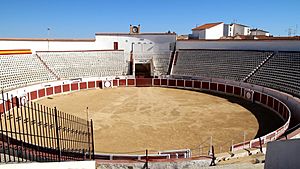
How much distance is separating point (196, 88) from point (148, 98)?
22.2ft

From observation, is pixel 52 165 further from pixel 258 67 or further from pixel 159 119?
pixel 258 67

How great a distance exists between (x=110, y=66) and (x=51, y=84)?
882 centimetres

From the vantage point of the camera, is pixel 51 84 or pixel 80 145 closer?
pixel 80 145

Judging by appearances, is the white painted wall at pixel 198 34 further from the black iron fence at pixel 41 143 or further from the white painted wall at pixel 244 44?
Result: the black iron fence at pixel 41 143

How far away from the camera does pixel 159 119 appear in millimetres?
17406

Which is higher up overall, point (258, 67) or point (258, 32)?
point (258, 32)

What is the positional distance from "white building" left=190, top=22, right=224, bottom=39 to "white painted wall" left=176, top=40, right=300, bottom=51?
36.6 ft

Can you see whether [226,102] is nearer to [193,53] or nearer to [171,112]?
[171,112]

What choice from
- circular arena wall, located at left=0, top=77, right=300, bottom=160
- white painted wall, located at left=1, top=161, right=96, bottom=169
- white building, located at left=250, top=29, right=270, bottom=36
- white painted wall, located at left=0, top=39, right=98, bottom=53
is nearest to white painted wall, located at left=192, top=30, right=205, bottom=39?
circular arena wall, located at left=0, top=77, right=300, bottom=160

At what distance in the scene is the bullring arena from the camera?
34.0ft

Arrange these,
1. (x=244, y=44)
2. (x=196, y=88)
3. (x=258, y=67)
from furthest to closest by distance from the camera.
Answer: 1. (x=244, y=44)
2. (x=196, y=88)
3. (x=258, y=67)

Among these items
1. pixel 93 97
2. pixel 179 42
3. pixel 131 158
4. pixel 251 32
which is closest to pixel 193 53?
pixel 179 42

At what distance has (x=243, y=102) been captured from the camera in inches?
866

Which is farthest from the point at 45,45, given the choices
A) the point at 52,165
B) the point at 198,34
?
the point at 52,165
